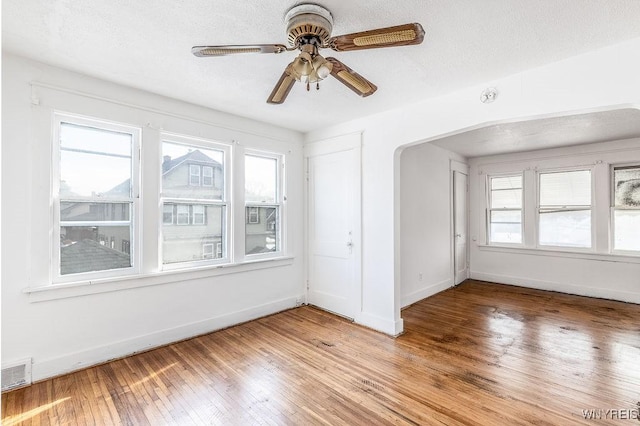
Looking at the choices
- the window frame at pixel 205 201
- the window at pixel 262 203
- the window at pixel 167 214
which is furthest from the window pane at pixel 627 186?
the window at pixel 167 214

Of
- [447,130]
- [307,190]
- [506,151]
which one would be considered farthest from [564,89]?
[506,151]

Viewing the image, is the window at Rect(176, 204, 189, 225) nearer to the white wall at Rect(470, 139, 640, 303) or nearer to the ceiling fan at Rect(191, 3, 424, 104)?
the ceiling fan at Rect(191, 3, 424, 104)

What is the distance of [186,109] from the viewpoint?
348cm

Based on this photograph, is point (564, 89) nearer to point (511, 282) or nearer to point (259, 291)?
point (259, 291)

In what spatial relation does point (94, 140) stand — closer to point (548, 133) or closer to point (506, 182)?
point (548, 133)

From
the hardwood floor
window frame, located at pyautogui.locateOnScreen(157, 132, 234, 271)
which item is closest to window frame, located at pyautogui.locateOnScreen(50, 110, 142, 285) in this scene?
window frame, located at pyautogui.locateOnScreen(157, 132, 234, 271)

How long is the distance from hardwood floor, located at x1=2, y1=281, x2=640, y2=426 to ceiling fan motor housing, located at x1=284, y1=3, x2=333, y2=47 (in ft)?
8.34

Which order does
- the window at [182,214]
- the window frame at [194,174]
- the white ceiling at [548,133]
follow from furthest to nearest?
the white ceiling at [548,133] → the window frame at [194,174] → the window at [182,214]

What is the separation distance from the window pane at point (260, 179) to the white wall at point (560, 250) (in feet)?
14.0

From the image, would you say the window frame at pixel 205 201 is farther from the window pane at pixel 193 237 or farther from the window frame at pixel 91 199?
the window frame at pixel 91 199

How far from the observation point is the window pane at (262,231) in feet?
13.5

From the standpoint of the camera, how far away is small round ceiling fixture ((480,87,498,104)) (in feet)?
9.44

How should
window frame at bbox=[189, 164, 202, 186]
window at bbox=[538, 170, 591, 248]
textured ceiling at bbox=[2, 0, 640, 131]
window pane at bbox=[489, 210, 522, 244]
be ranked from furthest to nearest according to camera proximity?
window pane at bbox=[489, 210, 522, 244] → window at bbox=[538, 170, 591, 248] → window frame at bbox=[189, 164, 202, 186] → textured ceiling at bbox=[2, 0, 640, 131]

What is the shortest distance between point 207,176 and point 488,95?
3059 mm
